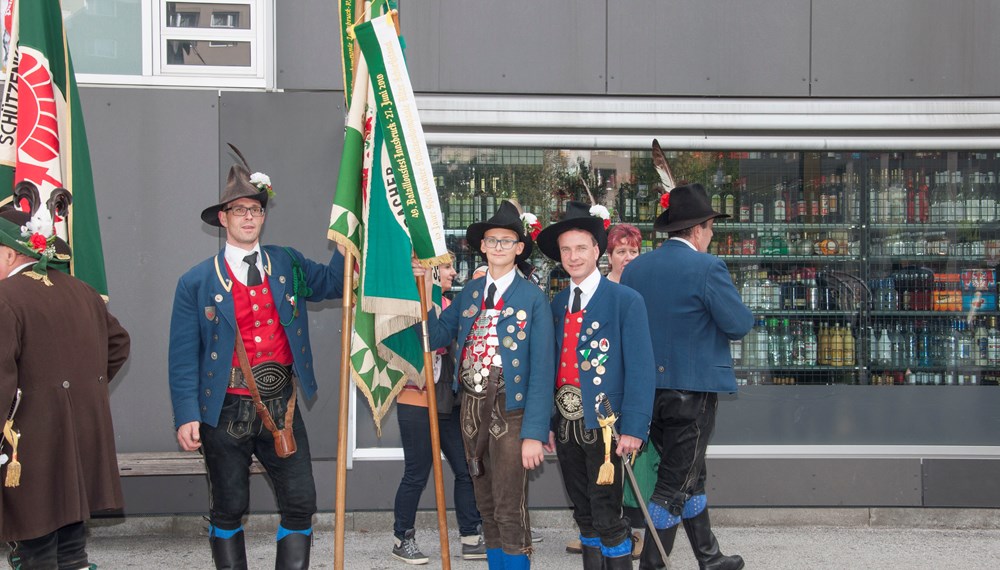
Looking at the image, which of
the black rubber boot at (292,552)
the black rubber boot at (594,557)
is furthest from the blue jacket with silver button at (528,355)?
the black rubber boot at (292,552)

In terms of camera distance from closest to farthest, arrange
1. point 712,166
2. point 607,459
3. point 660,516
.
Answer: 1. point 607,459
2. point 660,516
3. point 712,166

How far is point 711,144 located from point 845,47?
1.23 meters

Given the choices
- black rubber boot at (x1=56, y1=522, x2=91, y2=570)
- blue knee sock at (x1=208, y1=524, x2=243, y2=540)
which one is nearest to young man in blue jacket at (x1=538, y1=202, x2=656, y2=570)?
blue knee sock at (x1=208, y1=524, x2=243, y2=540)

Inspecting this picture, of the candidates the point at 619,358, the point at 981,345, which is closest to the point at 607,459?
the point at 619,358

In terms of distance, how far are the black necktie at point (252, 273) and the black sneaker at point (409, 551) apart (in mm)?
2127

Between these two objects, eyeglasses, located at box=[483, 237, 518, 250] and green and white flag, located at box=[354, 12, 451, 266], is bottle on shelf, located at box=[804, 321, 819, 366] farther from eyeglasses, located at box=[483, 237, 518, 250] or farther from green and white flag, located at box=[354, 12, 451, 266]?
green and white flag, located at box=[354, 12, 451, 266]

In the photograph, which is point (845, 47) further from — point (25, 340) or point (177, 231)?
point (25, 340)

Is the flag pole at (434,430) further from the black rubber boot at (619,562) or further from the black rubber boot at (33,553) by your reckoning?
the black rubber boot at (33,553)

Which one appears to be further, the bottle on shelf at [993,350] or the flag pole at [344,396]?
the bottle on shelf at [993,350]

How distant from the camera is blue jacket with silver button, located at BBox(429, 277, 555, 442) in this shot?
4371 mm

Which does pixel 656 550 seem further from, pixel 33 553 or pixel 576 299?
pixel 33 553

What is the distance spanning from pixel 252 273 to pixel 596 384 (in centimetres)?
178

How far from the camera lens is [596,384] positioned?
4418 mm

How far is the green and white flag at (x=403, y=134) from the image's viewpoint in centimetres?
454
